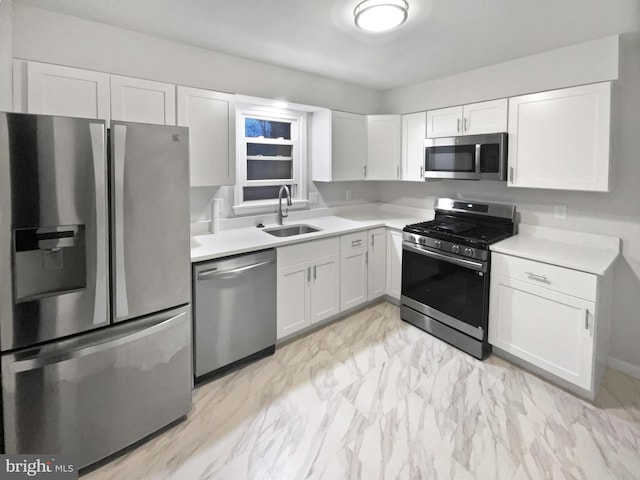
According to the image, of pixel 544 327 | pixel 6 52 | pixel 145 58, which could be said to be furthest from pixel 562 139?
pixel 6 52

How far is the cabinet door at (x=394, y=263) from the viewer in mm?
3494

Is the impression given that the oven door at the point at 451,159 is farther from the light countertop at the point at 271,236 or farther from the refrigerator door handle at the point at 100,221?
the refrigerator door handle at the point at 100,221

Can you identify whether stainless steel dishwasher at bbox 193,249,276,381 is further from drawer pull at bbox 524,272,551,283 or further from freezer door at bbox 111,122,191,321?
drawer pull at bbox 524,272,551,283

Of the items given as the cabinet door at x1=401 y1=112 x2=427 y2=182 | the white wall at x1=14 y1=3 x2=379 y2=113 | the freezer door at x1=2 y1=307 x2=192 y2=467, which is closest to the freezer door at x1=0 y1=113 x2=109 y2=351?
the freezer door at x1=2 y1=307 x2=192 y2=467

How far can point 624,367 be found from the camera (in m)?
2.61

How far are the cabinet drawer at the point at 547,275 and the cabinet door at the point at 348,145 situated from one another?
1.72 m

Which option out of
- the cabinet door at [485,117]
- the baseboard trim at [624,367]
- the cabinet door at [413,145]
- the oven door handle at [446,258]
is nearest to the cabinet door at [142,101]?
the oven door handle at [446,258]

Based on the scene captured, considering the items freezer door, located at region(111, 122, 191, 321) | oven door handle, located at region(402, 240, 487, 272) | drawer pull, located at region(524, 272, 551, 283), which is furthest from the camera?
oven door handle, located at region(402, 240, 487, 272)

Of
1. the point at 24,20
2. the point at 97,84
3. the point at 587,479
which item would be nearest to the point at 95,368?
the point at 97,84

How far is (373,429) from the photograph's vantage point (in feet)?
6.59

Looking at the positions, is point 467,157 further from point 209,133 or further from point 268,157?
point 209,133

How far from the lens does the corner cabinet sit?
198 centimetres

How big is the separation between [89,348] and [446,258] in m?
2.55

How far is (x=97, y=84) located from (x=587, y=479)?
349cm
